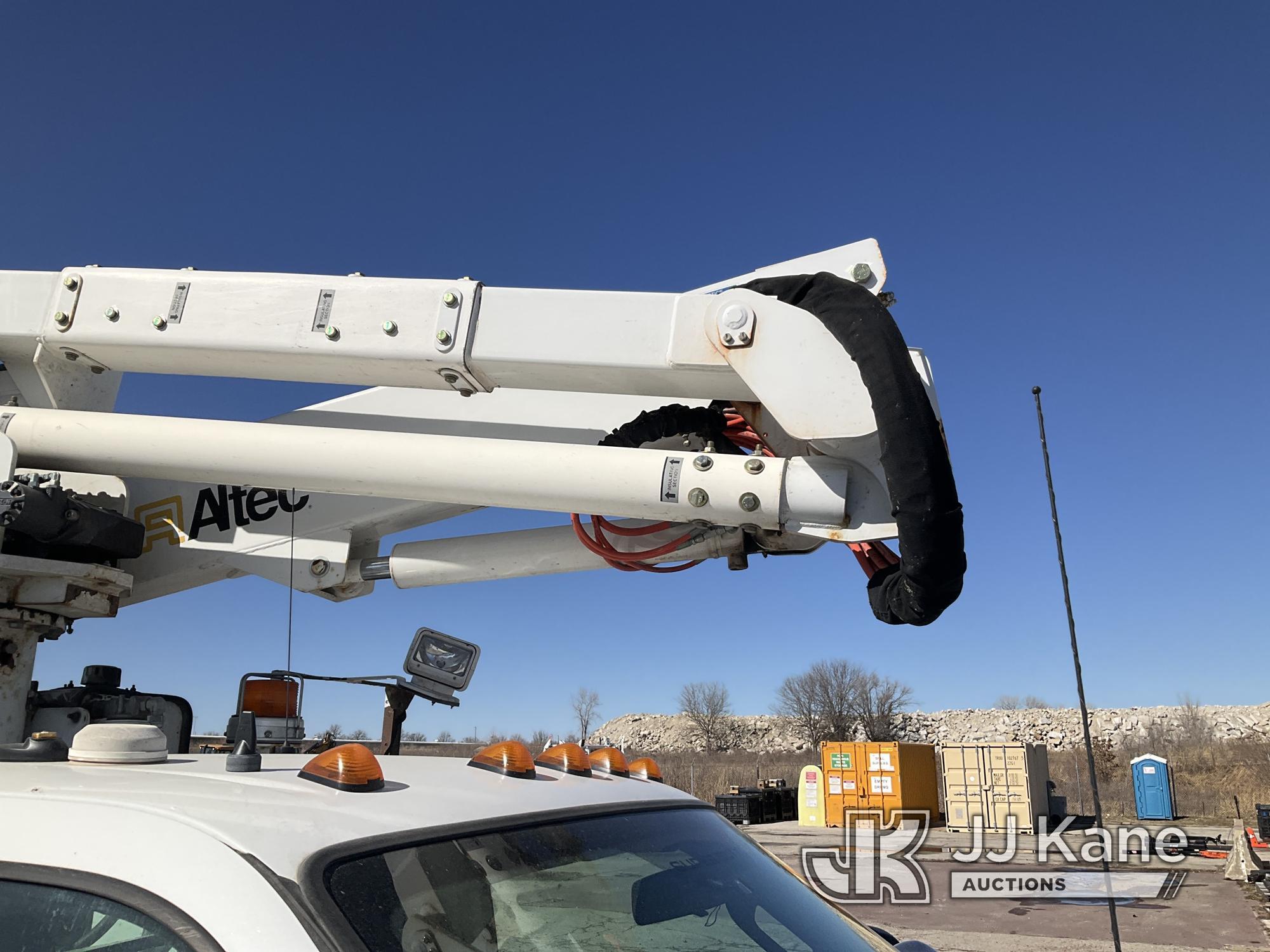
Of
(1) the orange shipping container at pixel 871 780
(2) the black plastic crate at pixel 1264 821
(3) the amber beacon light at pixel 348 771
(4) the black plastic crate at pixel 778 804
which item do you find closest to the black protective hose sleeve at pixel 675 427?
(3) the amber beacon light at pixel 348 771

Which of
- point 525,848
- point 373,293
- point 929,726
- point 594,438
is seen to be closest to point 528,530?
point 594,438

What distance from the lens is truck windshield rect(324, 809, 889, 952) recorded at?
145cm

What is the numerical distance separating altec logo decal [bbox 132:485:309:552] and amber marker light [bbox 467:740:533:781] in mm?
2587

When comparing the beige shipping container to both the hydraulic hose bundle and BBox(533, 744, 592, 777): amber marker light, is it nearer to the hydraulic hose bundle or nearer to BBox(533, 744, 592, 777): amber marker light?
the hydraulic hose bundle

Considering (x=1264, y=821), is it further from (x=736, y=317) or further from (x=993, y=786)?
(x=736, y=317)

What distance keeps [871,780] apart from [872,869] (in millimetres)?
10113

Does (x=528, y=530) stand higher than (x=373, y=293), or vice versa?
(x=373, y=293)

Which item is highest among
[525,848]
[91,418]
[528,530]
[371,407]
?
[371,407]

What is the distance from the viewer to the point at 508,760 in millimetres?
2125

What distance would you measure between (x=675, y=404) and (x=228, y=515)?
2.21m

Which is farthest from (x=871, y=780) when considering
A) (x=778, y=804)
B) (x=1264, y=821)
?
(x=1264, y=821)

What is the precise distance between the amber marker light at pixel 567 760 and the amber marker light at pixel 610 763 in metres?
0.17

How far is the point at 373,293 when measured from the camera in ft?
11.7

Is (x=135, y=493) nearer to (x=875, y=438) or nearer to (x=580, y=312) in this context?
(x=580, y=312)
